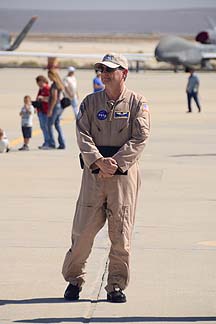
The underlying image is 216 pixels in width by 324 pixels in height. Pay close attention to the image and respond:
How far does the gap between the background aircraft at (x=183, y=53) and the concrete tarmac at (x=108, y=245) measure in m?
69.5

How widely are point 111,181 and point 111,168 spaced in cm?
21

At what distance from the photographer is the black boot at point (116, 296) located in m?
8.19

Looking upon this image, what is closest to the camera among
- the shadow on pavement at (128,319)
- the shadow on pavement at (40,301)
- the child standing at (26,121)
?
the shadow on pavement at (128,319)

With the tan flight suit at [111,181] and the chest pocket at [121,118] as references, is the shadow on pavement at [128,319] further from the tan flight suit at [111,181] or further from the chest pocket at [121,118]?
the chest pocket at [121,118]

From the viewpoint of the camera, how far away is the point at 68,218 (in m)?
12.2

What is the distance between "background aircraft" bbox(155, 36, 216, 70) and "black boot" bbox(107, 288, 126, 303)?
79.7m

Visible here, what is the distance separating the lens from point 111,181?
26.6 ft

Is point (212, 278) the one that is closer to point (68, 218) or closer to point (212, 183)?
point (68, 218)

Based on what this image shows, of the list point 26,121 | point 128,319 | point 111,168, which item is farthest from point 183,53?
point 128,319

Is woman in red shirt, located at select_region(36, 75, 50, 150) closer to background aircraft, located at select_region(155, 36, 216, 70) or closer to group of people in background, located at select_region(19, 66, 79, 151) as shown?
group of people in background, located at select_region(19, 66, 79, 151)

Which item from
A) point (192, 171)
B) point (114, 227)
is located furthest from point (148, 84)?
point (114, 227)

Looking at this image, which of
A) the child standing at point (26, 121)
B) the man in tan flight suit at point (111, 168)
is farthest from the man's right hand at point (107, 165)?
the child standing at point (26, 121)

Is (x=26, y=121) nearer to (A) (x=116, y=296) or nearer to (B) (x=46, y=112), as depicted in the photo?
(B) (x=46, y=112)

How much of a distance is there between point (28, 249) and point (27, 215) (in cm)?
210
